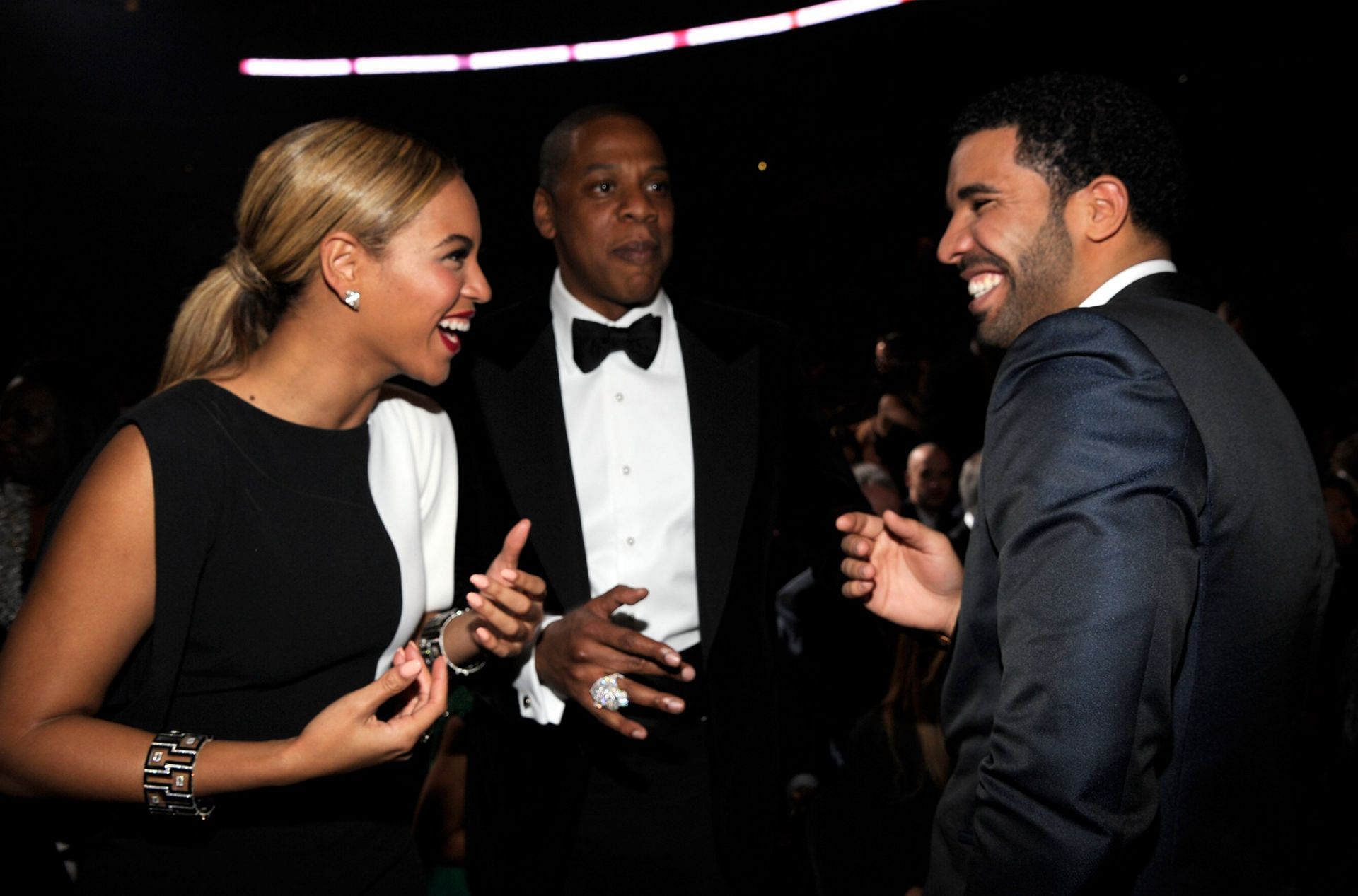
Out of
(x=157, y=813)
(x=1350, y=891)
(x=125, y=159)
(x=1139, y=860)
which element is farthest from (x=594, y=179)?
(x=125, y=159)

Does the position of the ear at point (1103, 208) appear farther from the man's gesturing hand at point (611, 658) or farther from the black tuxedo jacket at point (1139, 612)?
the man's gesturing hand at point (611, 658)

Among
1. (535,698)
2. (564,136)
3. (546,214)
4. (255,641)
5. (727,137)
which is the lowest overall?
(535,698)

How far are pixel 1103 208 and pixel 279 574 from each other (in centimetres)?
135

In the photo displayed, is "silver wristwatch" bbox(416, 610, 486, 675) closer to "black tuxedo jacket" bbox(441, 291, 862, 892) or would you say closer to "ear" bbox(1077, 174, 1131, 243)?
"black tuxedo jacket" bbox(441, 291, 862, 892)

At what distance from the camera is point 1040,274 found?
4.84ft

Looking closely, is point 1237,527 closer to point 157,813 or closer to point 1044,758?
point 1044,758

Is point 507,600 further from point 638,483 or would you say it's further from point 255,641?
point 638,483

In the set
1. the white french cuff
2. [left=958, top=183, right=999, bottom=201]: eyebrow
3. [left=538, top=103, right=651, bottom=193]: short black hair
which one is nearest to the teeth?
[left=958, top=183, right=999, bottom=201]: eyebrow

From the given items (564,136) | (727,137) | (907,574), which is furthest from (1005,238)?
(727,137)

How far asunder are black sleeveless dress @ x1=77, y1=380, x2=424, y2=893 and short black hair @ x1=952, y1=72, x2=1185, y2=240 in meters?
1.22

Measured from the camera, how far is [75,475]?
146 cm

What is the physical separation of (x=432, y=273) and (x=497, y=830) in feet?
3.86

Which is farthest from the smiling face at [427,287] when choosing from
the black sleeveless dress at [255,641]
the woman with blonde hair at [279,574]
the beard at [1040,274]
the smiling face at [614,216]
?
the beard at [1040,274]

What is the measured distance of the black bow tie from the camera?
92.7 inches
